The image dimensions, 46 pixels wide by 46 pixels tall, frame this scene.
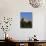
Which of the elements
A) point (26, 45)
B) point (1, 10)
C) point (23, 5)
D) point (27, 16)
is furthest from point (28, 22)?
point (26, 45)

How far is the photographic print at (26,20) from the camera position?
257 inches

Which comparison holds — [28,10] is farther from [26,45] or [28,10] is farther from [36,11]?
[26,45]

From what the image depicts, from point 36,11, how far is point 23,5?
697 millimetres

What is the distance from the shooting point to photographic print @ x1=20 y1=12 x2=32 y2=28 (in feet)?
21.4

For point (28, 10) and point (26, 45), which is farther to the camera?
point (28, 10)

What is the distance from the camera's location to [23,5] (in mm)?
6570

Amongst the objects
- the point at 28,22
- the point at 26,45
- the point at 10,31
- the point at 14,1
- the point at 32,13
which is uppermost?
the point at 14,1

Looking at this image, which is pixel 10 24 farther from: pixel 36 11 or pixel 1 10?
pixel 36 11

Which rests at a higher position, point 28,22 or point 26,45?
point 28,22

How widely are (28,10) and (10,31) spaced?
1.33 meters

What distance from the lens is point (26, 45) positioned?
4.76 m

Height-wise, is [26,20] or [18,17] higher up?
[18,17]

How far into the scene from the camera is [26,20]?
6.53 metres

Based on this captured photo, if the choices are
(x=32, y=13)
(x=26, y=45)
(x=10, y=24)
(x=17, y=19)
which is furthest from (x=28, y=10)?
(x=26, y=45)
